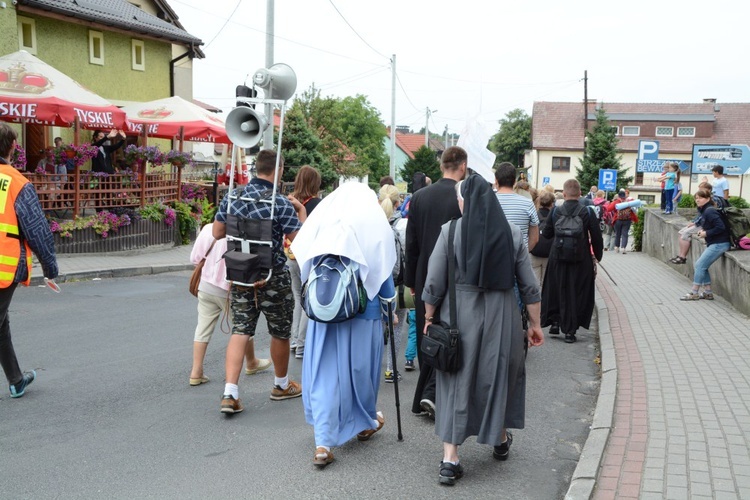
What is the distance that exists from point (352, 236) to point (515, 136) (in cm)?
8790

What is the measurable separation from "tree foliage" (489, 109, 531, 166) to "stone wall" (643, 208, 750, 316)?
68895 millimetres

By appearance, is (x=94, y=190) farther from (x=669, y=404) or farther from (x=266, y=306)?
(x=669, y=404)

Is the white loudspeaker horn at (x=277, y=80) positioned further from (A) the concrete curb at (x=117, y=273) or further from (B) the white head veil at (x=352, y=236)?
(A) the concrete curb at (x=117, y=273)

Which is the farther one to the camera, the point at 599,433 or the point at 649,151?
the point at 649,151

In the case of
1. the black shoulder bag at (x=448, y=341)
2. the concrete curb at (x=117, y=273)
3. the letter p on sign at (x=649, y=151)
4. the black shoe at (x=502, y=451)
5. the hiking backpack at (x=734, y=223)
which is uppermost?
the letter p on sign at (x=649, y=151)

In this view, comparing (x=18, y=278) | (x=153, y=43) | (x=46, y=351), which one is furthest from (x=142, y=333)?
(x=153, y=43)

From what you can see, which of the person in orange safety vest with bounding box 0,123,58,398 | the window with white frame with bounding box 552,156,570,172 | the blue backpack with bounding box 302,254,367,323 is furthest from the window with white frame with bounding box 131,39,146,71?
the window with white frame with bounding box 552,156,570,172

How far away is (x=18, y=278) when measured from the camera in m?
5.70

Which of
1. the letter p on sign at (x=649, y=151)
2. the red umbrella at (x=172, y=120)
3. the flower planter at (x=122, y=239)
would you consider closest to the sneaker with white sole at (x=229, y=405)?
the flower planter at (x=122, y=239)

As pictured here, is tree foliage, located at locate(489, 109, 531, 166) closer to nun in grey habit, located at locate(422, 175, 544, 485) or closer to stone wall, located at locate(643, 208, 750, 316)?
stone wall, located at locate(643, 208, 750, 316)

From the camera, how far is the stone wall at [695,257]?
10234 mm

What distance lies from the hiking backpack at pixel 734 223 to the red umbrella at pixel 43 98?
11870mm

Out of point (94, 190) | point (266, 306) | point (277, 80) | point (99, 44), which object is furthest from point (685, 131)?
point (266, 306)

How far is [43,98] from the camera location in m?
14.4
